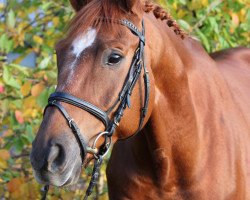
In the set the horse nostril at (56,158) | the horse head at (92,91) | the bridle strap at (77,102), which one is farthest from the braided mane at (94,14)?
the horse nostril at (56,158)

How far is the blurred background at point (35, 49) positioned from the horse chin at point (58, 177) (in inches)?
48.5

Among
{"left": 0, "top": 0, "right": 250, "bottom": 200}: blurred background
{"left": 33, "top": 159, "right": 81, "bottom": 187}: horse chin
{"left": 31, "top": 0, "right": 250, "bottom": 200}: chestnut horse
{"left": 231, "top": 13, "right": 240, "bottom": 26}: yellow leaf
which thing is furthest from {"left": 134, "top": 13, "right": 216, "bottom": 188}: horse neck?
{"left": 231, "top": 13, "right": 240, "bottom": 26}: yellow leaf

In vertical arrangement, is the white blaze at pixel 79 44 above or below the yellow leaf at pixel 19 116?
above

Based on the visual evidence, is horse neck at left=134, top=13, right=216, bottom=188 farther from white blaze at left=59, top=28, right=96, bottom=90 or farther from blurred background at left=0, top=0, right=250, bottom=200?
blurred background at left=0, top=0, right=250, bottom=200

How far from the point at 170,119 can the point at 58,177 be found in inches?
28.0

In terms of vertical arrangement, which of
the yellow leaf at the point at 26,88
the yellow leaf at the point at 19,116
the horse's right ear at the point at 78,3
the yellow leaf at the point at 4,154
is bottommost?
the yellow leaf at the point at 4,154

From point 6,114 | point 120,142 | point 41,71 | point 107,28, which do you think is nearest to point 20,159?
point 6,114

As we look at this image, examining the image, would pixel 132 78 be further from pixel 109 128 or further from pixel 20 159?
pixel 20 159

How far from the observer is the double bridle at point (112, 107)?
8.82ft

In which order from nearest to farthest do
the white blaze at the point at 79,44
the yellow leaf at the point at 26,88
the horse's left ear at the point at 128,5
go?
the white blaze at the point at 79,44 → the horse's left ear at the point at 128,5 → the yellow leaf at the point at 26,88

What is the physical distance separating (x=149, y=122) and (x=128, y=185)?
38cm

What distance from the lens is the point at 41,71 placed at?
4273 mm

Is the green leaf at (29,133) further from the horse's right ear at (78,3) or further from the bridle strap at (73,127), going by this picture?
the bridle strap at (73,127)

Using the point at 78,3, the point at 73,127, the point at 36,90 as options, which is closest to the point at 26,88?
the point at 36,90
